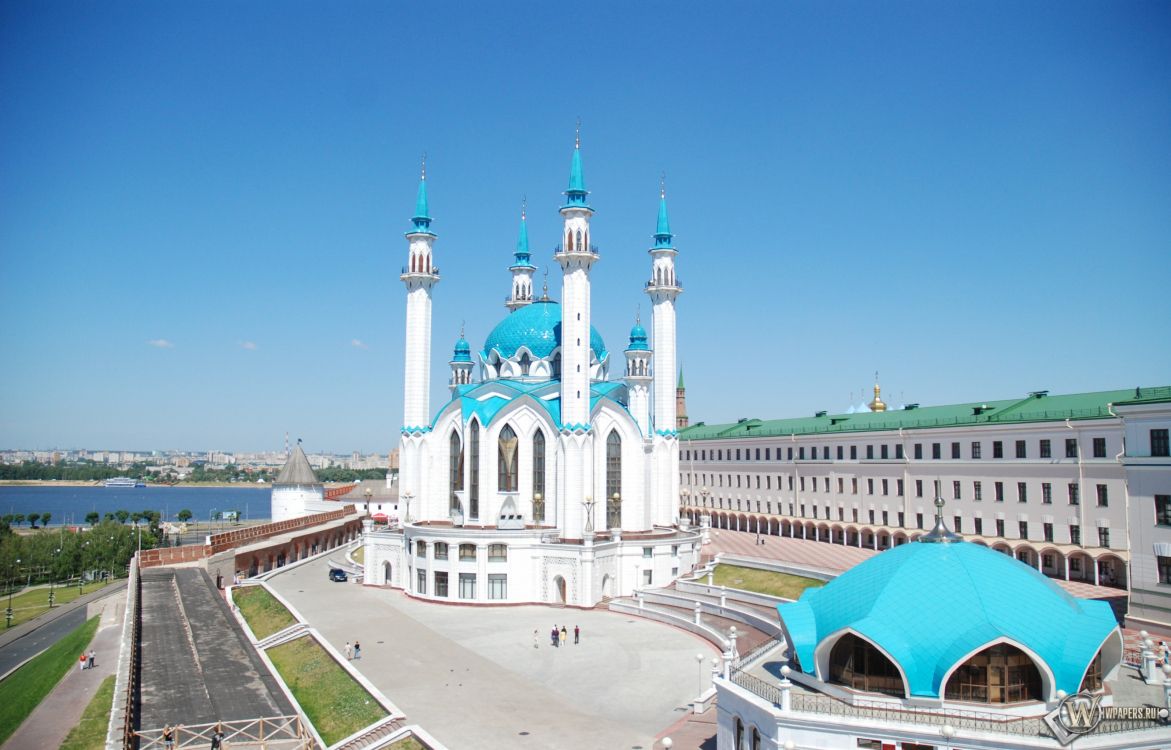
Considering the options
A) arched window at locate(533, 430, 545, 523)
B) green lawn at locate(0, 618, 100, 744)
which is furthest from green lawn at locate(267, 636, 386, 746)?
arched window at locate(533, 430, 545, 523)

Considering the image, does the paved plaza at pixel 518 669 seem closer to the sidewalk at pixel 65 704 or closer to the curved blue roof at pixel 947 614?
the curved blue roof at pixel 947 614

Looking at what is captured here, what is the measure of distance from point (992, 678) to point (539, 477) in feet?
99.6

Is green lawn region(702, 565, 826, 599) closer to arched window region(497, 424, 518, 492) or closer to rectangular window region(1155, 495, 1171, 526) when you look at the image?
arched window region(497, 424, 518, 492)

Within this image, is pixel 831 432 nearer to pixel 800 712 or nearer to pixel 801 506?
pixel 801 506

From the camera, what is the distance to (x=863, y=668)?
17672 millimetres

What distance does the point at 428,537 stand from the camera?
43281 mm

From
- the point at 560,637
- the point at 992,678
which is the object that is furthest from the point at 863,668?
the point at 560,637

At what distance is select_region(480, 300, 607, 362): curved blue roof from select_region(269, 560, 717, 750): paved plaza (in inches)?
614

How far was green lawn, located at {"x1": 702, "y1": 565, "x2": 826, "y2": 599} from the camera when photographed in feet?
127

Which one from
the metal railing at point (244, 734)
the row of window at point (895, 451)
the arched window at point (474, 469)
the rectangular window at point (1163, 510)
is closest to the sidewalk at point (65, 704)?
the metal railing at point (244, 734)

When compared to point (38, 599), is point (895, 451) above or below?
above

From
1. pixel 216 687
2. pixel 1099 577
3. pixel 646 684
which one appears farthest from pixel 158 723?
pixel 1099 577

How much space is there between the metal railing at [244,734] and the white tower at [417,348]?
26.6m

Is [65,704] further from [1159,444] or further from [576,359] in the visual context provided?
[1159,444]
